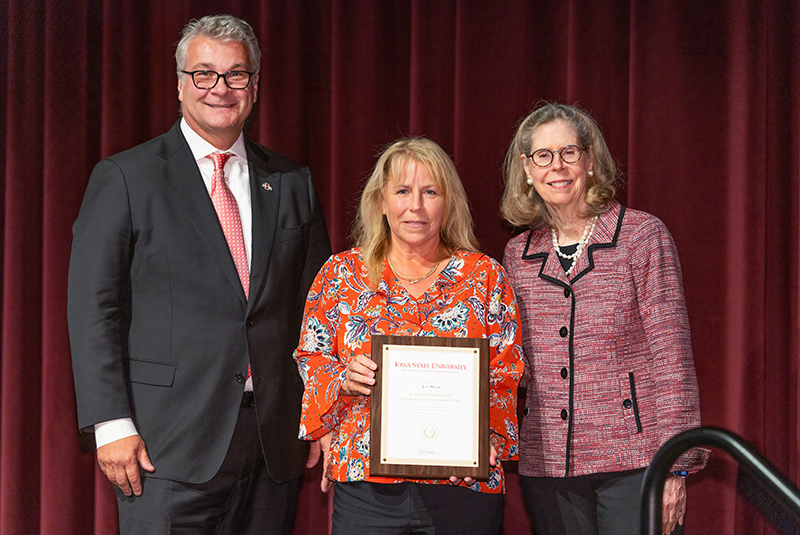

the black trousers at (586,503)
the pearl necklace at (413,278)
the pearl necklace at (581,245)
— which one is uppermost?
the pearl necklace at (581,245)

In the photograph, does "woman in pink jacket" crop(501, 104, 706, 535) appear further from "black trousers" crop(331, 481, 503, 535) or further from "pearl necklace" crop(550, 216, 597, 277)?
"black trousers" crop(331, 481, 503, 535)

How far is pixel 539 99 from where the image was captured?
267 centimetres

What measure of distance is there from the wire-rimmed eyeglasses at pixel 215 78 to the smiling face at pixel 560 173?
37.9 inches

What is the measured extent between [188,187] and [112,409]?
677 mm

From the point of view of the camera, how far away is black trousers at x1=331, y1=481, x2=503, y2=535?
1.75 meters

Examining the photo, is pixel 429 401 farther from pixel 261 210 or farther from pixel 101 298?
pixel 101 298

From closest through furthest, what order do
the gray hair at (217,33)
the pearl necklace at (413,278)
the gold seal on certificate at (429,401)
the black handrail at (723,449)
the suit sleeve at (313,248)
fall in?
the black handrail at (723,449) → the gold seal on certificate at (429,401) → the pearl necklace at (413,278) → the gray hair at (217,33) → the suit sleeve at (313,248)

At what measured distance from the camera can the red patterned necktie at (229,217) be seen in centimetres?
203

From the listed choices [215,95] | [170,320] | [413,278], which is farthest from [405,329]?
[215,95]

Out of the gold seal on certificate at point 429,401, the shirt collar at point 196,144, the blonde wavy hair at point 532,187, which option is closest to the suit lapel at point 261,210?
the shirt collar at point 196,144

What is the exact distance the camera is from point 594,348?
1981 millimetres

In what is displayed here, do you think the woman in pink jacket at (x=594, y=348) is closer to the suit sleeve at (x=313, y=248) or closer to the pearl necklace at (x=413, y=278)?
the pearl necklace at (x=413, y=278)

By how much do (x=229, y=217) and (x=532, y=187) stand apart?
1.03 m

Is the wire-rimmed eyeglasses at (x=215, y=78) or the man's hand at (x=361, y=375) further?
the wire-rimmed eyeglasses at (x=215, y=78)
